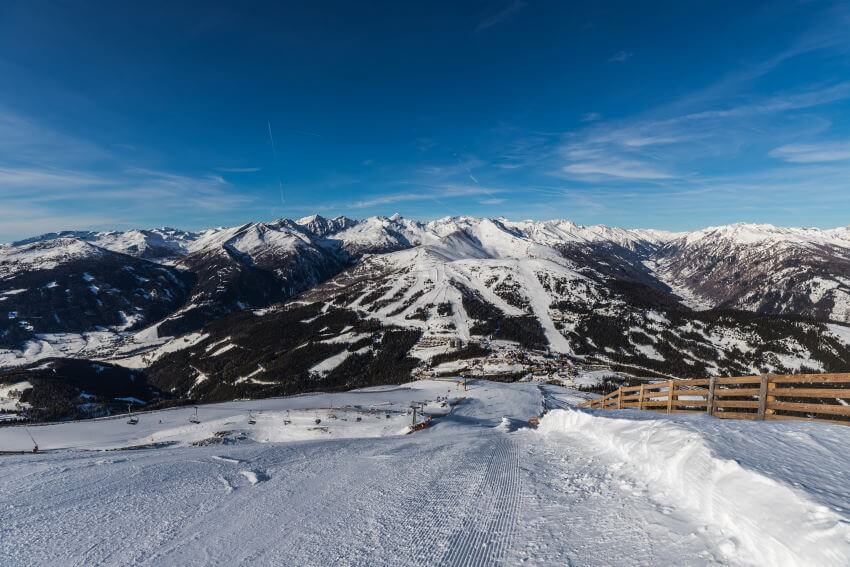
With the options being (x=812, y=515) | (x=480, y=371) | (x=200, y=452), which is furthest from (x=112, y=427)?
(x=480, y=371)

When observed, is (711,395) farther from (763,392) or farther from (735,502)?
(735,502)

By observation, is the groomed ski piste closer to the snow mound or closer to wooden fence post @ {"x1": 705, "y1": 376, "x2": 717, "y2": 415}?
the snow mound

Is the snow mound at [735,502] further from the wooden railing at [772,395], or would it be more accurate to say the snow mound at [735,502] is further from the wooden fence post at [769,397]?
the wooden fence post at [769,397]

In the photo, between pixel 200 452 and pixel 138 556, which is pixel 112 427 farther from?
pixel 138 556

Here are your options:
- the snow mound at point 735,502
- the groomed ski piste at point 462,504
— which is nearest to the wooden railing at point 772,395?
the groomed ski piste at point 462,504

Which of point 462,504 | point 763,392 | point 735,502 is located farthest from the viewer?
point 763,392

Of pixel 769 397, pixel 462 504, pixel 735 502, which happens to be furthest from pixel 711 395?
pixel 462 504
